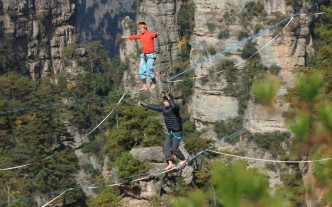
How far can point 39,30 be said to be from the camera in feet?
177

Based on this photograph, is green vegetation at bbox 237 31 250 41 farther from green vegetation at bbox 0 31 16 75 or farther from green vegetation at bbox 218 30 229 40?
green vegetation at bbox 0 31 16 75

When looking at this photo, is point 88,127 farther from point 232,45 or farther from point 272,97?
point 272,97

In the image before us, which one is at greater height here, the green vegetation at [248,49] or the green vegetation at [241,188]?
the green vegetation at [241,188]

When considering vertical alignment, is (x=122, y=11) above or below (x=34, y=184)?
above

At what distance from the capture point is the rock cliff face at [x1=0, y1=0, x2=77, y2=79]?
2040 inches

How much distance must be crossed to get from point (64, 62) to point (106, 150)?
1296 inches

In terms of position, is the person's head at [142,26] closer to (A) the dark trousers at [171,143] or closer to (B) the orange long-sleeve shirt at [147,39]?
(B) the orange long-sleeve shirt at [147,39]

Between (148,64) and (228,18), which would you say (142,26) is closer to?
(148,64)

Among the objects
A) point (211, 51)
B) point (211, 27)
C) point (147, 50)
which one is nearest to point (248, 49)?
point (211, 51)

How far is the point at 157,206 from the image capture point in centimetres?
1561

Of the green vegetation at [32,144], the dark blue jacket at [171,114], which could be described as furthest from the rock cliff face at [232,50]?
the dark blue jacket at [171,114]

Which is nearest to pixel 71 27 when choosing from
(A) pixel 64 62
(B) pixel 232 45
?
(A) pixel 64 62

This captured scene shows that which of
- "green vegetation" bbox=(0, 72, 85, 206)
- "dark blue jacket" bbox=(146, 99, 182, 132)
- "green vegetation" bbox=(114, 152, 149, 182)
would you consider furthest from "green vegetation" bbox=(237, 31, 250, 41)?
"dark blue jacket" bbox=(146, 99, 182, 132)

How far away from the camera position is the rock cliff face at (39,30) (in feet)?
170
